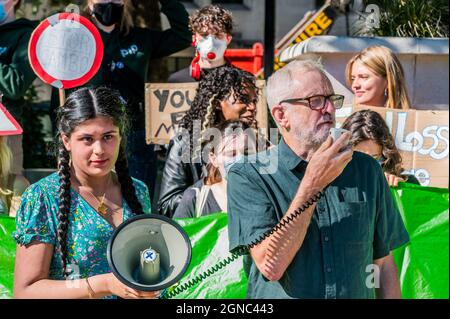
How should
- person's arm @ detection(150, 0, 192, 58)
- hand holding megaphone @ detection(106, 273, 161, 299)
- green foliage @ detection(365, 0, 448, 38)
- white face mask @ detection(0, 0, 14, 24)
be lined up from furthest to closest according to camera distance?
person's arm @ detection(150, 0, 192, 58) → green foliage @ detection(365, 0, 448, 38) → white face mask @ detection(0, 0, 14, 24) → hand holding megaphone @ detection(106, 273, 161, 299)

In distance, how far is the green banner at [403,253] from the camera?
3.60m

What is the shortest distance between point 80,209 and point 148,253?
0.93 ft

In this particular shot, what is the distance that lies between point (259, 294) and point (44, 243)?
2.24 ft

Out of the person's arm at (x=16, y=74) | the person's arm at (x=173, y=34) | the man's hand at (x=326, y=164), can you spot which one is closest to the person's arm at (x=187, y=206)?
the person's arm at (x=16, y=74)

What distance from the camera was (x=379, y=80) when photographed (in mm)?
4227

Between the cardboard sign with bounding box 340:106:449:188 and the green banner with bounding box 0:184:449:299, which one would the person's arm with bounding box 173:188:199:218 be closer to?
the green banner with bounding box 0:184:449:299

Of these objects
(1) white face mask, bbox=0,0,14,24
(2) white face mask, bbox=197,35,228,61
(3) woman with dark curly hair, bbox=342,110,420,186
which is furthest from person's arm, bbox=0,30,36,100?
(3) woman with dark curly hair, bbox=342,110,420,186

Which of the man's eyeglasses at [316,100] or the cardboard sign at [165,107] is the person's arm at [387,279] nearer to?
the man's eyeglasses at [316,100]

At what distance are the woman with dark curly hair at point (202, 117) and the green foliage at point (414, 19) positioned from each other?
756mm

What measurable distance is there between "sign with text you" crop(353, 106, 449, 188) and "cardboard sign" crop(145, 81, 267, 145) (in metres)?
1.03

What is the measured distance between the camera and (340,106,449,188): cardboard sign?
4.15 meters

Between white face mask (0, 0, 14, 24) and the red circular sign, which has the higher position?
white face mask (0, 0, 14, 24)

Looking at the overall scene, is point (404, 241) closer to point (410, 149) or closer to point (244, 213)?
point (244, 213)

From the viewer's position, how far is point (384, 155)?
3.96 meters
